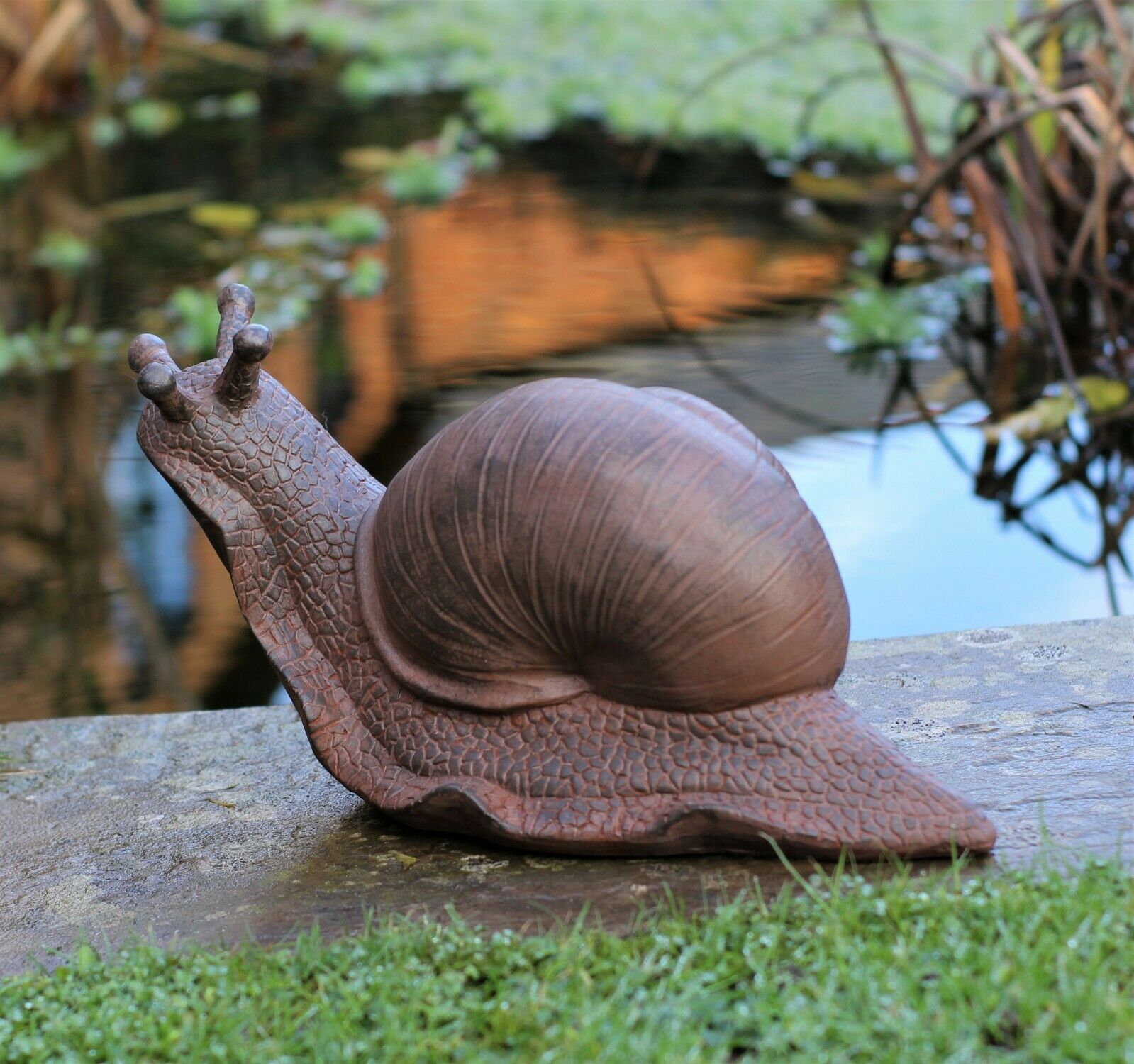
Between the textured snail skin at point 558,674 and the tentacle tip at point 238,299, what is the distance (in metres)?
0.12


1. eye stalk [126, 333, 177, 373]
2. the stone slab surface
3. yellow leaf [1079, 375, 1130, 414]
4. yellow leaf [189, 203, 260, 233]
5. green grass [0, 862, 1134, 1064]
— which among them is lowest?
yellow leaf [1079, 375, 1130, 414]

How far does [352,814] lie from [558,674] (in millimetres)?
511

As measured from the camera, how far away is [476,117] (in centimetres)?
869

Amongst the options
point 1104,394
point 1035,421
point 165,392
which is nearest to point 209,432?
point 165,392

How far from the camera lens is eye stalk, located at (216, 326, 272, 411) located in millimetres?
2336

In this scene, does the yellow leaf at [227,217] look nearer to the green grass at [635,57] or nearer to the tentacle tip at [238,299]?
the green grass at [635,57]

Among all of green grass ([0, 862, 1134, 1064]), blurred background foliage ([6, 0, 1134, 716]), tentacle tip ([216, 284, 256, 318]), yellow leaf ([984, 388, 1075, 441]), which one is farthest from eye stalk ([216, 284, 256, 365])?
yellow leaf ([984, 388, 1075, 441])

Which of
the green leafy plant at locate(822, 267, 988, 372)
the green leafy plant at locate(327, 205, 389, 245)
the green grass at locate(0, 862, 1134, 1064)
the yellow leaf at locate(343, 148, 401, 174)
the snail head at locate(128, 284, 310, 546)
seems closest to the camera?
the green grass at locate(0, 862, 1134, 1064)

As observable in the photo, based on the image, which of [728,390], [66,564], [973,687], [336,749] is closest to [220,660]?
[66,564]

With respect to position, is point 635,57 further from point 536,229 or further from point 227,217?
point 227,217

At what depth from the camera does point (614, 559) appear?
2.17 m

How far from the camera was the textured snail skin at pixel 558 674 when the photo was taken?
7.13 ft

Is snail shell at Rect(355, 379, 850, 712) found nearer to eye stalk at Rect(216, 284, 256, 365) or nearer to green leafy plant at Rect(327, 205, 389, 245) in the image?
eye stalk at Rect(216, 284, 256, 365)

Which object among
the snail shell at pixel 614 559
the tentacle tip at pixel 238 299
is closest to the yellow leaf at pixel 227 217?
the tentacle tip at pixel 238 299
